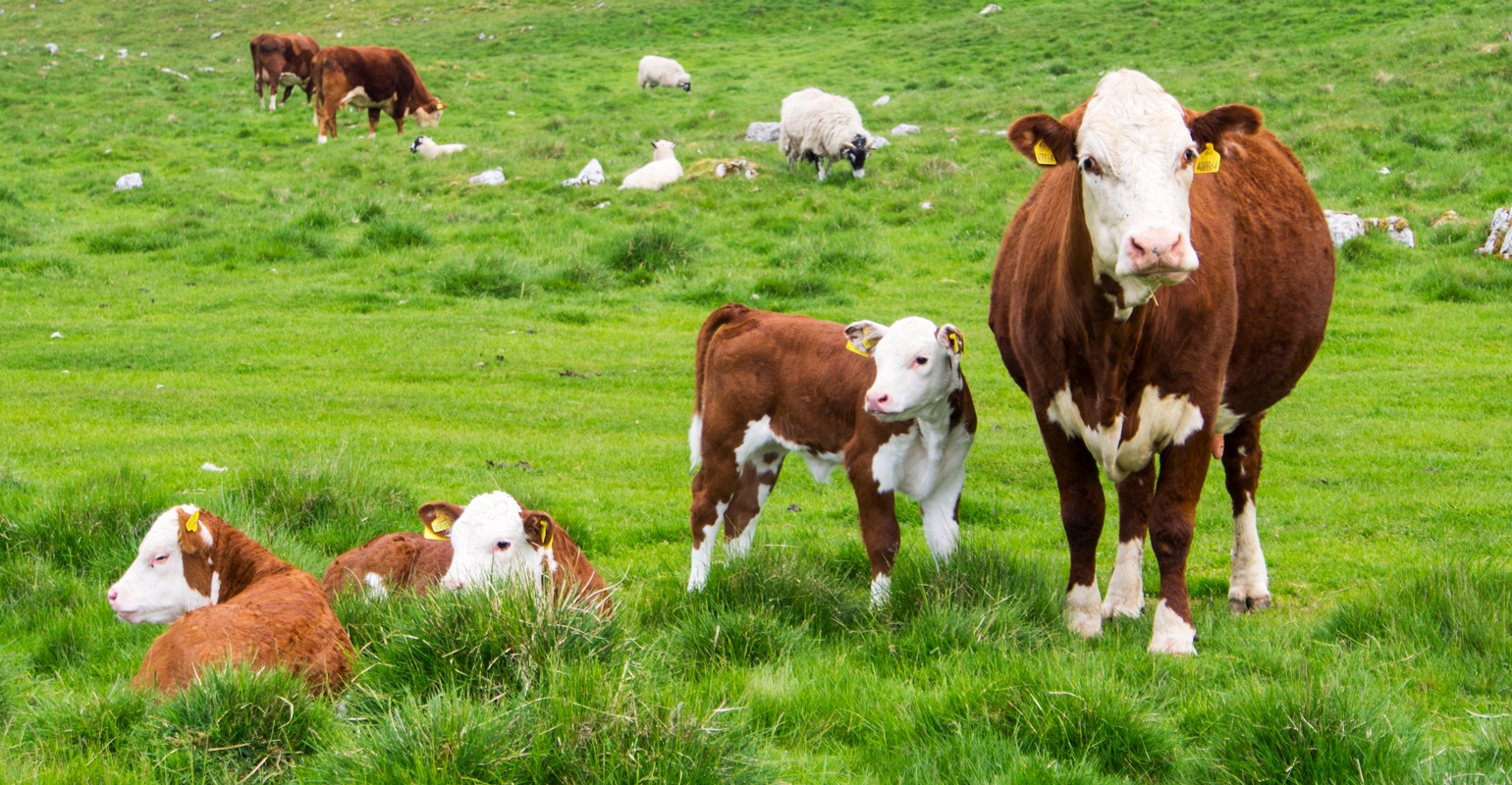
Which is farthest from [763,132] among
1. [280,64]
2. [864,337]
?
[864,337]

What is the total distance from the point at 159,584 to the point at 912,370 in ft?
11.8

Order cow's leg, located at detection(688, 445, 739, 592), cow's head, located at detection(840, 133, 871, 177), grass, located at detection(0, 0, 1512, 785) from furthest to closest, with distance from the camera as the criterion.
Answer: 1. cow's head, located at detection(840, 133, 871, 177)
2. cow's leg, located at detection(688, 445, 739, 592)
3. grass, located at detection(0, 0, 1512, 785)

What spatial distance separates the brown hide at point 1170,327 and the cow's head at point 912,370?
37 centimetres

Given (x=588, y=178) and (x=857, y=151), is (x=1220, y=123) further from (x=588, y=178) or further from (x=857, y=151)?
(x=588, y=178)

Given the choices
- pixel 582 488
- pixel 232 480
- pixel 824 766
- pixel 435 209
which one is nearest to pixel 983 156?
pixel 435 209

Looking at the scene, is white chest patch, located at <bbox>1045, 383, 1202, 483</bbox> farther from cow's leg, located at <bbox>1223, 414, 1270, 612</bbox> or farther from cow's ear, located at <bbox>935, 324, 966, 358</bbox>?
cow's leg, located at <bbox>1223, 414, 1270, 612</bbox>

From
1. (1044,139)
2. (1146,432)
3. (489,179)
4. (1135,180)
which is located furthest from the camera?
(489,179)

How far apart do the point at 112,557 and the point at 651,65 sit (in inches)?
1220

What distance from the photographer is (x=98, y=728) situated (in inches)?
162

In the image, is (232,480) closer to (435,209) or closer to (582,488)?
(582,488)

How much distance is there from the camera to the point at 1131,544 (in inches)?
245

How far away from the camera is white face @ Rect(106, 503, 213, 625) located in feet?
18.3

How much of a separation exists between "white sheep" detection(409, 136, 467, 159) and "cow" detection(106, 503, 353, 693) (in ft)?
63.1

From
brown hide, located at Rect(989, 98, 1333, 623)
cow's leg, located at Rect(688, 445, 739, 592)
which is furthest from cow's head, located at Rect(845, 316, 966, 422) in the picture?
cow's leg, located at Rect(688, 445, 739, 592)
